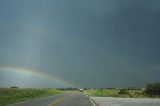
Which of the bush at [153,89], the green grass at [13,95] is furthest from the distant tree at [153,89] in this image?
the green grass at [13,95]

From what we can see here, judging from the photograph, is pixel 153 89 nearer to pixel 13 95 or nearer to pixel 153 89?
pixel 153 89

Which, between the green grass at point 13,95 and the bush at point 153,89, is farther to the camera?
the bush at point 153,89

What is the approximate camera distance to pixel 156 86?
97.6 meters

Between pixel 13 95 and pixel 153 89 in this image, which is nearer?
pixel 13 95

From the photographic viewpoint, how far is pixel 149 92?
96375 mm

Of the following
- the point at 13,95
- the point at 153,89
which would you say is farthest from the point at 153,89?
the point at 13,95

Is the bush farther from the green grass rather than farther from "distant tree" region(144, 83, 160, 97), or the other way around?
the green grass

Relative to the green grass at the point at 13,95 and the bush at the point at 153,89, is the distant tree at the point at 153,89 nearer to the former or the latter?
the bush at the point at 153,89

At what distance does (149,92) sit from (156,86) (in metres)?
3.00

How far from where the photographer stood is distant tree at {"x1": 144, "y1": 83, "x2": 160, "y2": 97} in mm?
94119

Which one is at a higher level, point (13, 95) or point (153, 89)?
point (153, 89)

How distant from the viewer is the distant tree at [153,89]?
94.1 m

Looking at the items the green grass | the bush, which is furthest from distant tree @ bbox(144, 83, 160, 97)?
the green grass

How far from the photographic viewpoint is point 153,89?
95.8 m
